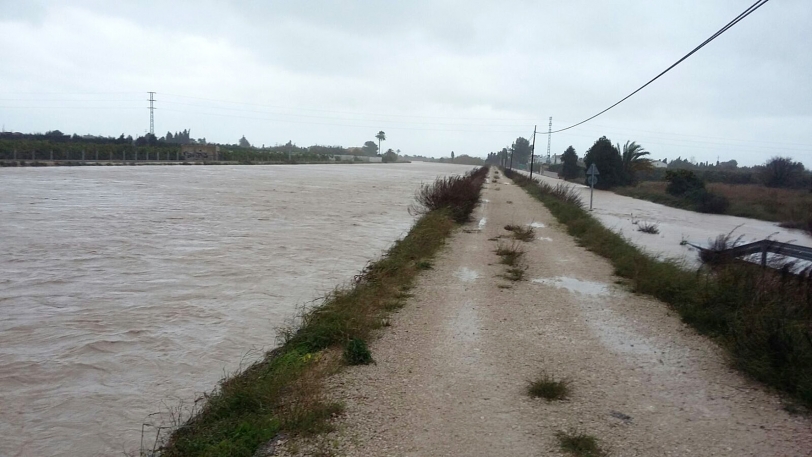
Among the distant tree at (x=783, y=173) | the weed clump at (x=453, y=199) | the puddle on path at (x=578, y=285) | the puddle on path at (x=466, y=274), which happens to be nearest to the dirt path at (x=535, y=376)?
the puddle on path at (x=578, y=285)

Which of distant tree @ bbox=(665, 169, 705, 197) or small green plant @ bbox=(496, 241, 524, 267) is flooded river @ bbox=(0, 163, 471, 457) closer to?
small green plant @ bbox=(496, 241, 524, 267)

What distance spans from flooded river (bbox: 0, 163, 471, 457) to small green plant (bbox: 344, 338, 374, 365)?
1.62m

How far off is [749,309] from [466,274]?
555 centimetres

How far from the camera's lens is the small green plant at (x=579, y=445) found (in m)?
4.57

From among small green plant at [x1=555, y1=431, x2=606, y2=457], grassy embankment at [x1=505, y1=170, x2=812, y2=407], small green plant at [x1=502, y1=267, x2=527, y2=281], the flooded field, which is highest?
grassy embankment at [x1=505, y1=170, x2=812, y2=407]

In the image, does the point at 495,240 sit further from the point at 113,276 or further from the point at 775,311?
the point at 775,311

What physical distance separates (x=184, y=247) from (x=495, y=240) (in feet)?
26.9

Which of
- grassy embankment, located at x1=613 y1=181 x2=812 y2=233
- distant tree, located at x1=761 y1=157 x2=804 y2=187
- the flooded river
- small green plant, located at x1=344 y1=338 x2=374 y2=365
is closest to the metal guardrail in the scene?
small green plant, located at x1=344 y1=338 x2=374 y2=365

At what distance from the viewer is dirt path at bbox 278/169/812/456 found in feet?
15.7

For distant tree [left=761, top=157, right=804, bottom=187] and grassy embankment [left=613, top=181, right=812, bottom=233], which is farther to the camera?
distant tree [left=761, top=157, right=804, bottom=187]

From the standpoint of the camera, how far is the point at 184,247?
1675 centimetres

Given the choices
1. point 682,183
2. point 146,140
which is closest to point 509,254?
point 682,183

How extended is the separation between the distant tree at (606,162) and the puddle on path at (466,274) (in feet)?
175

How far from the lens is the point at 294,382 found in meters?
6.02
